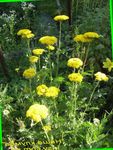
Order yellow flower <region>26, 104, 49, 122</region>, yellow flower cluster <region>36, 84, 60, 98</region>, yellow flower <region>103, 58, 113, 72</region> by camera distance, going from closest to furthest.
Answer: yellow flower <region>26, 104, 49, 122</region> < yellow flower cluster <region>36, 84, 60, 98</region> < yellow flower <region>103, 58, 113, 72</region>

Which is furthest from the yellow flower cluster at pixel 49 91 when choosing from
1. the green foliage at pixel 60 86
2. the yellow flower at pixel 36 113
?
the yellow flower at pixel 36 113

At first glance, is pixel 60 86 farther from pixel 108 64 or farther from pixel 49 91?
pixel 49 91

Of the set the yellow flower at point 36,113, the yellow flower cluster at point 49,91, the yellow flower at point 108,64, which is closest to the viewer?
the yellow flower at point 36,113

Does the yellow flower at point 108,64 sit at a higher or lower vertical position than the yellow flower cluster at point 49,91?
higher

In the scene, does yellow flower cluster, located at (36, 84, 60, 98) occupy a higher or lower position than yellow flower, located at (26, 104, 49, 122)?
higher

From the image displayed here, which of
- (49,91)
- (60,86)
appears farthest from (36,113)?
(60,86)

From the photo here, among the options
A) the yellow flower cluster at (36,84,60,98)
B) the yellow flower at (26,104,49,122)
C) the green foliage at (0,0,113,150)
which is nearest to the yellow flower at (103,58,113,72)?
the green foliage at (0,0,113,150)

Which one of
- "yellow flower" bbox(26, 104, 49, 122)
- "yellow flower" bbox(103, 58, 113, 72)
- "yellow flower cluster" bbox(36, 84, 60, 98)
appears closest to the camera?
"yellow flower" bbox(26, 104, 49, 122)

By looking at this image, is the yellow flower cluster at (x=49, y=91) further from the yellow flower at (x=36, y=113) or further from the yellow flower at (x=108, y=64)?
the yellow flower at (x=108, y=64)

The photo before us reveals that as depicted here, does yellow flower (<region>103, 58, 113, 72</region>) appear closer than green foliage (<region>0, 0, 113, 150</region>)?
No

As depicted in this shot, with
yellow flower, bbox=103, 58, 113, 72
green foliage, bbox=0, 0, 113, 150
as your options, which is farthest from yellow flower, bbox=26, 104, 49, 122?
yellow flower, bbox=103, 58, 113, 72

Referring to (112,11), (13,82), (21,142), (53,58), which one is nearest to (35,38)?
(53,58)

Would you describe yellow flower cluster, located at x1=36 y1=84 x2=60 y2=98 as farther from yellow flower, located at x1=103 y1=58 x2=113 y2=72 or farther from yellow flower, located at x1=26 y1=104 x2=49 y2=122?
yellow flower, located at x1=103 y1=58 x2=113 y2=72

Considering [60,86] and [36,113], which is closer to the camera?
[36,113]
